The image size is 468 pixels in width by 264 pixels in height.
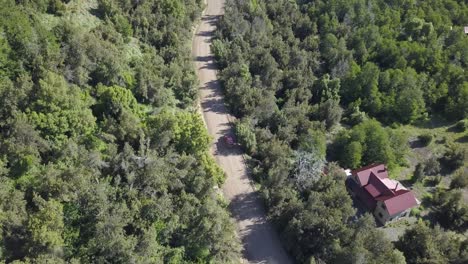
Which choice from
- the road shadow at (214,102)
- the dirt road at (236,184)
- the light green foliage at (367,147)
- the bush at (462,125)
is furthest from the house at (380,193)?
the bush at (462,125)

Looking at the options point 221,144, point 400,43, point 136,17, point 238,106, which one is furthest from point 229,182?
point 400,43

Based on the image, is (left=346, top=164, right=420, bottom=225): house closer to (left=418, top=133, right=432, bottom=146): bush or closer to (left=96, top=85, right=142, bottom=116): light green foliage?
(left=418, top=133, right=432, bottom=146): bush

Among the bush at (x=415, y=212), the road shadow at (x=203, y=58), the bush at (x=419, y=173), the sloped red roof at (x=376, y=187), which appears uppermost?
the road shadow at (x=203, y=58)

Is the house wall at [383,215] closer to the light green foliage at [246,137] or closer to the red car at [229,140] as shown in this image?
the light green foliage at [246,137]

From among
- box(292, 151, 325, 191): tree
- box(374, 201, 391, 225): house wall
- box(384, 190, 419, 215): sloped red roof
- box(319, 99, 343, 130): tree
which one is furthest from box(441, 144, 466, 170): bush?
box(292, 151, 325, 191): tree

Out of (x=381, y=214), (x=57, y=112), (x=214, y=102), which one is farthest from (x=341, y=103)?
(x=57, y=112)

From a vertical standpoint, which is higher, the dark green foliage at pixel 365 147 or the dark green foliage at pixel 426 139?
the dark green foliage at pixel 365 147
